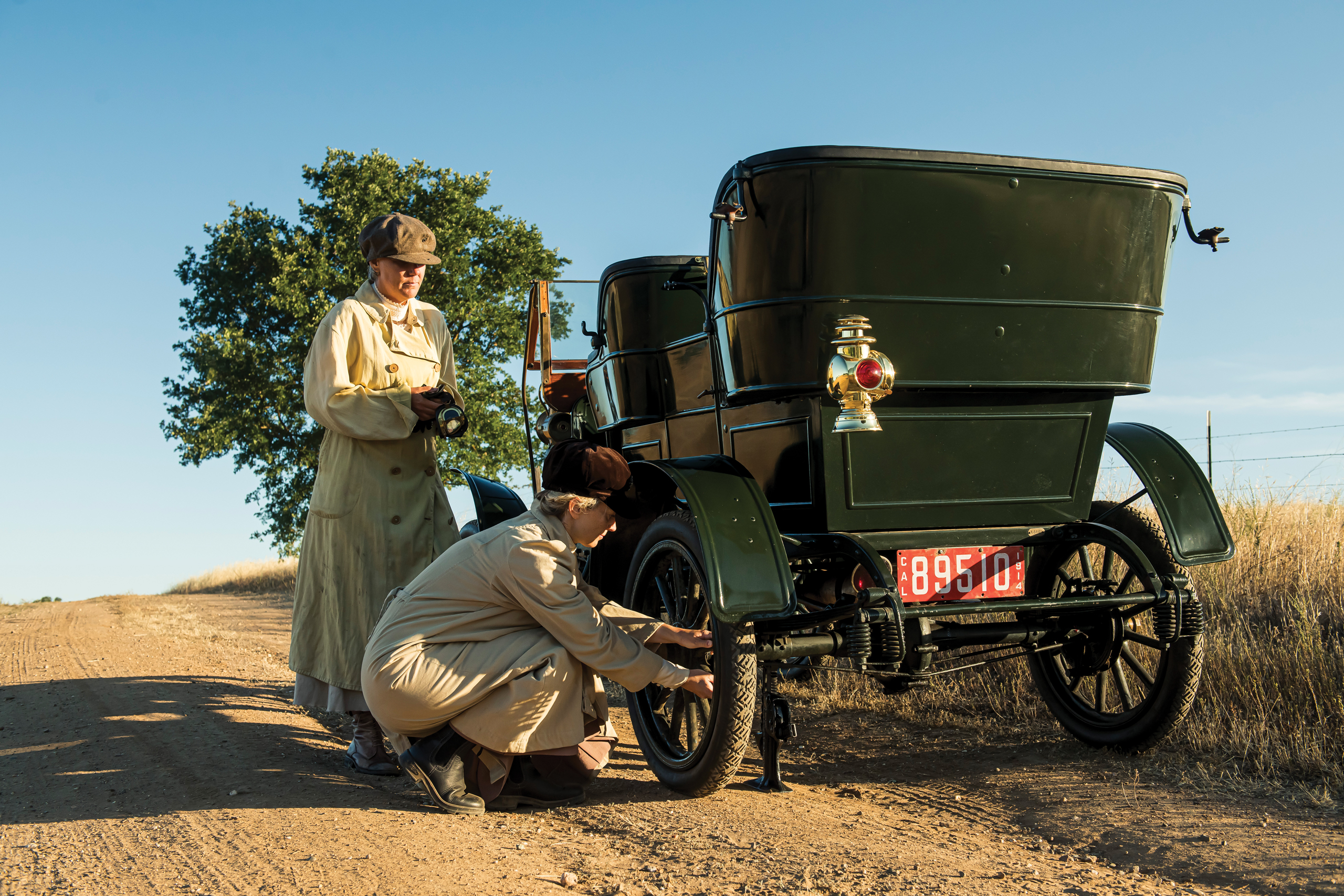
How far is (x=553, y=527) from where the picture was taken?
369cm

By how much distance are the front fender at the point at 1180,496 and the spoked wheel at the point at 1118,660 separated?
0.16m

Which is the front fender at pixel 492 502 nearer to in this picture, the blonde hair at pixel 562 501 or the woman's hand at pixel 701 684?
the blonde hair at pixel 562 501

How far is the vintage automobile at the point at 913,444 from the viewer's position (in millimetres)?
3590

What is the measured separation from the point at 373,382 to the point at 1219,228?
3.66 m

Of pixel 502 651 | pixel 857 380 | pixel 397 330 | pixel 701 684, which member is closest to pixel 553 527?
pixel 502 651

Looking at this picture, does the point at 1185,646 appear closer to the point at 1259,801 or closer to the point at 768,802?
the point at 1259,801

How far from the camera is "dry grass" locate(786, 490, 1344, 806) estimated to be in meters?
4.01

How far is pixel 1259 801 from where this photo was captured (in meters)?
3.61

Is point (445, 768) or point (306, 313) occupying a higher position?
point (306, 313)

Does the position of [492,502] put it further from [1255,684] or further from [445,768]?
[1255,684]

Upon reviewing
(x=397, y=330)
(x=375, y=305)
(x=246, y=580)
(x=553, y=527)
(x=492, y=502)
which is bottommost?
(x=246, y=580)

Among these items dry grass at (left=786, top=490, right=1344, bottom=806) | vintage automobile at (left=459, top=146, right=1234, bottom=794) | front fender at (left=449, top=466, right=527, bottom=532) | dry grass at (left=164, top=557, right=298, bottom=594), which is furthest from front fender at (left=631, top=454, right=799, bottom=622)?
dry grass at (left=164, top=557, right=298, bottom=594)

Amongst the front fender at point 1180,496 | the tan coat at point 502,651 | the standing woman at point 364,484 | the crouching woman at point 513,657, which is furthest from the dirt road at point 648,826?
→ the front fender at point 1180,496

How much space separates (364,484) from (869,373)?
91.9 inches
